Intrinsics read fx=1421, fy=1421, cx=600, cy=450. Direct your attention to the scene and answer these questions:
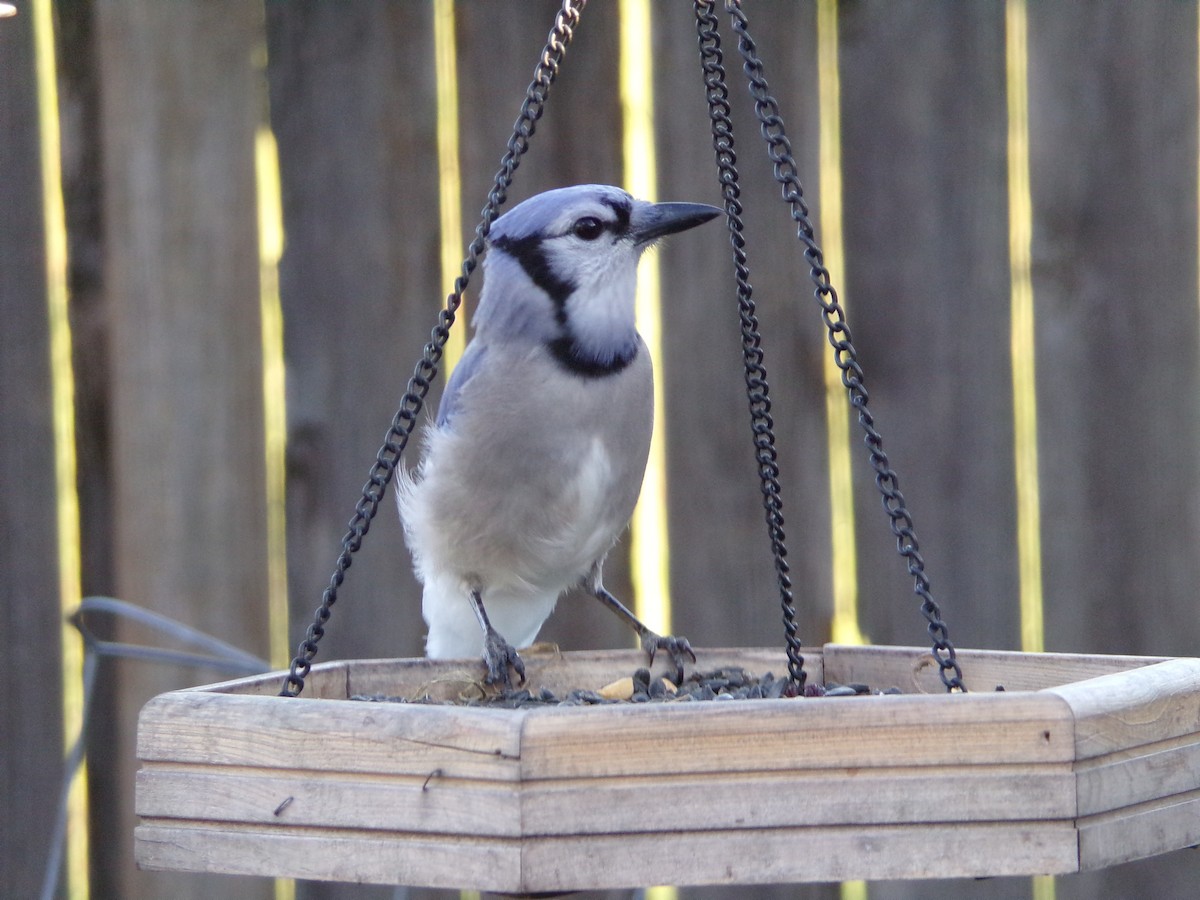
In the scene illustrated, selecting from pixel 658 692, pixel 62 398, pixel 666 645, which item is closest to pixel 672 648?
pixel 666 645

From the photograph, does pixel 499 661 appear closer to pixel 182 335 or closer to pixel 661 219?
pixel 661 219

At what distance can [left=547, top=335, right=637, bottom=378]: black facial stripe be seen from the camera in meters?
1.91

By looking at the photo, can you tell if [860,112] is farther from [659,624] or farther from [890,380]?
[659,624]

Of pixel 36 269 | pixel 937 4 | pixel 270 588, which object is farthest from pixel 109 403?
pixel 937 4

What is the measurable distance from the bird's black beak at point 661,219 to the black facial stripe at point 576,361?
0.56 ft

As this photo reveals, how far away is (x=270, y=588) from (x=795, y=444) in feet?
2.79

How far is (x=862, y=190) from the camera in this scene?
2209 mm

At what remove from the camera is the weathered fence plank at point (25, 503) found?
7.20ft

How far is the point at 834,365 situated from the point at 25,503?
127 centimetres

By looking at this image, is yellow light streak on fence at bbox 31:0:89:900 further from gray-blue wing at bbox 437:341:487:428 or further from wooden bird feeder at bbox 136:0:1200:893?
wooden bird feeder at bbox 136:0:1200:893

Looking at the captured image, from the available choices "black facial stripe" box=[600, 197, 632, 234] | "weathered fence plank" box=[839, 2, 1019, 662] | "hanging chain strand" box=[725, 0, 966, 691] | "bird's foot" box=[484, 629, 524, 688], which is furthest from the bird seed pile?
"black facial stripe" box=[600, 197, 632, 234]

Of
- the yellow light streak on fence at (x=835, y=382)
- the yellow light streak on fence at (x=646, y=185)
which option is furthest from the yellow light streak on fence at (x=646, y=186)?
the yellow light streak on fence at (x=835, y=382)

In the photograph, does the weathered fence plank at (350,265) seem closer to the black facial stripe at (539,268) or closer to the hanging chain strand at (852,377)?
the black facial stripe at (539,268)

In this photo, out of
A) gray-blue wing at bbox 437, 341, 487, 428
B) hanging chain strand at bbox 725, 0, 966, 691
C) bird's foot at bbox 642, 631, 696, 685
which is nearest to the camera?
hanging chain strand at bbox 725, 0, 966, 691
